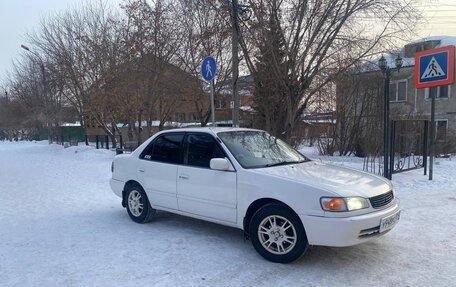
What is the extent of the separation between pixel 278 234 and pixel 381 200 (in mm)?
1271

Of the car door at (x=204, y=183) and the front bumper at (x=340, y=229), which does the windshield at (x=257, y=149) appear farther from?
the front bumper at (x=340, y=229)

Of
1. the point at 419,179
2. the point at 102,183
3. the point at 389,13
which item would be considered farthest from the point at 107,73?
the point at 419,179

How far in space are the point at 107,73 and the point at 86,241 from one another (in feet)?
50.3

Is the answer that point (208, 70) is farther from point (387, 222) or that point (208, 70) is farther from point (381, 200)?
point (387, 222)

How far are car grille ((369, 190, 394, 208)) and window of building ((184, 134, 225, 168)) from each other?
6.41 feet

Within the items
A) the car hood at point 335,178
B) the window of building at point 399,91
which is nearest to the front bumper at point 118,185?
the car hood at point 335,178

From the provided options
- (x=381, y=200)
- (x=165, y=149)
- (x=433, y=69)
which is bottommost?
(x=381, y=200)

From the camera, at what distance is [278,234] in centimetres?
455

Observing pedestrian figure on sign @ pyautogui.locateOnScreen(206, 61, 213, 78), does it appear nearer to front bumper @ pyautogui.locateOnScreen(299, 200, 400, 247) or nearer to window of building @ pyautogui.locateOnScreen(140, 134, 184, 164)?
window of building @ pyautogui.locateOnScreen(140, 134, 184, 164)

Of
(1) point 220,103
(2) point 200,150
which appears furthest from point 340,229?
(1) point 220,103

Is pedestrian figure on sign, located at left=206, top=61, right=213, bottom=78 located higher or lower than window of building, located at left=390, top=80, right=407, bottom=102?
lower

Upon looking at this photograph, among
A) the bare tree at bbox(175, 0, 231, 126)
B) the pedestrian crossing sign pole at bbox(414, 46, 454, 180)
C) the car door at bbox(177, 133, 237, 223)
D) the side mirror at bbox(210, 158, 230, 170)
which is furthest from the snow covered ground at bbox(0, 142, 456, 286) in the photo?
the bare tree at bbox(175, 0, 231, 126)

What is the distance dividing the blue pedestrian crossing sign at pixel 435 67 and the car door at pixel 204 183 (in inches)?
271

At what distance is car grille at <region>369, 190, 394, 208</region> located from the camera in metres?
4.47
